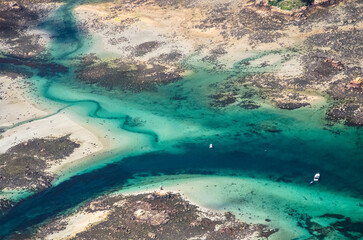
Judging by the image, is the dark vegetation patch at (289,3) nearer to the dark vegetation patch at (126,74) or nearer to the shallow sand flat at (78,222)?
the dark vegetation patch at (126,74)

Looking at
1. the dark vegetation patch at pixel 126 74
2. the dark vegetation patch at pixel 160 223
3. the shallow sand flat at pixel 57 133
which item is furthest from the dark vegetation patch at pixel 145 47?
the dark vegetation patch at pixel 160 223

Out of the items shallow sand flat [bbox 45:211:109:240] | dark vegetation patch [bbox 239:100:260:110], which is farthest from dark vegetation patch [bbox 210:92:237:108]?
shallow sand flat [bbox 45:211:109:240]

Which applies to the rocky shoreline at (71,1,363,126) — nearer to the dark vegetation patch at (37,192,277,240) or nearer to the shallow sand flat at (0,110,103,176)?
the shallow sand flat at (0,110,103,176)

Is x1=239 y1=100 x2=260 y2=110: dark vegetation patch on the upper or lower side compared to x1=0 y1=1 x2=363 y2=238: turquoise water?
upper

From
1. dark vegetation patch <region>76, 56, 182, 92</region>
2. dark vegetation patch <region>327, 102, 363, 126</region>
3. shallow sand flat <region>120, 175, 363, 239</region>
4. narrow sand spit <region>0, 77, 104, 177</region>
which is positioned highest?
dark vegetation patch <region>327, 102, 363, 126</region>

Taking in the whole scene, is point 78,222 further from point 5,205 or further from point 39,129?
point 39,129
